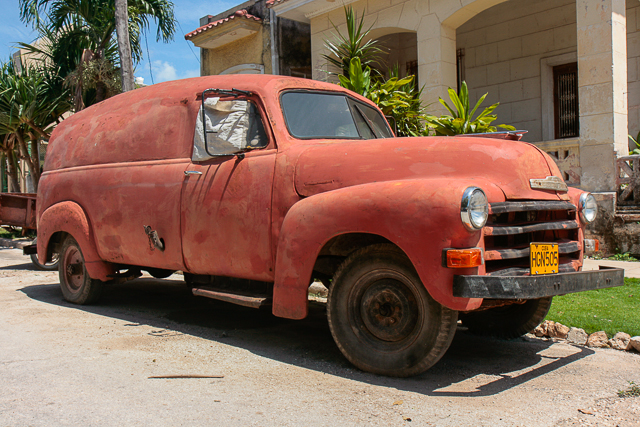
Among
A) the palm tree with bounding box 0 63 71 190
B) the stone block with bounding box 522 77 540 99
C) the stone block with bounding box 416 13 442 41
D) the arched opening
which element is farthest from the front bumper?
the palm tree with bounding box 0 63 71 190

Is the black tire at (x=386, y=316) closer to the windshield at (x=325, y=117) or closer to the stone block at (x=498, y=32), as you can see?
the windshield at (x=325, y=117)

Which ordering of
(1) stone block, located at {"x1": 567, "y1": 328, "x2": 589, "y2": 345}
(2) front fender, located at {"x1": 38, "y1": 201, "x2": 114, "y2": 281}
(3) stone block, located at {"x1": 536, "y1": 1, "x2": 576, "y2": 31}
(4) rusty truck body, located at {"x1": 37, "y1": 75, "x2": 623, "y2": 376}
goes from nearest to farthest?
(4) rusty truck body, located at {"x1": 37, "y1": 75, "x2": 623, "y2": 376} < (1) stone block, located at {"x1": 567, "y1": 328, "x2": 589, "y2": 345} < (2) front fender, located at {"x1": 38, "y1": 201, "x2": 114, "y2": 281} < (3) stone block, located at {"x1": 536, "y1": 1, "x2": 576, "y2": 31}

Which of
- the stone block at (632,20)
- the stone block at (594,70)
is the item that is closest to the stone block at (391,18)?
the stone block at (594,70)

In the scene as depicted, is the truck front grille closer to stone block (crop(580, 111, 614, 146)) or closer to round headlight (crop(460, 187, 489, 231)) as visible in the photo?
round headlight (crop(460, 187, 489, 231))

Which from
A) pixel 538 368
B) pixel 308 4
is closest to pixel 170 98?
pixel 538 368

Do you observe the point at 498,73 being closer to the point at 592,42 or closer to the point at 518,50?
the point at 518,50

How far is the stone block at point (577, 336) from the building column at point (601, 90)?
4.94m

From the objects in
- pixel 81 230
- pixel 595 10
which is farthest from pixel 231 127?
pixel 595 10

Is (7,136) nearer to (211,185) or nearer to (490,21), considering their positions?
(490,21)

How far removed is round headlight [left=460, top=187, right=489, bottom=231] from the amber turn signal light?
0.13m

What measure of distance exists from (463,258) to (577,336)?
209cm

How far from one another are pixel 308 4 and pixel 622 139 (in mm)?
7300

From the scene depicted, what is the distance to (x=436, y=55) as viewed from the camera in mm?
11156

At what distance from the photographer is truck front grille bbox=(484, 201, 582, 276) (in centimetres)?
348
